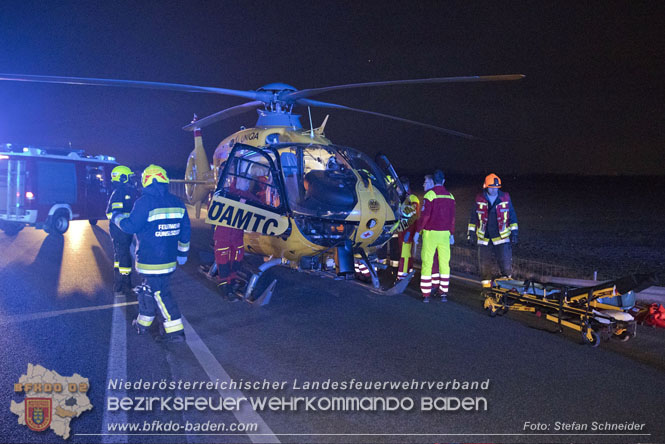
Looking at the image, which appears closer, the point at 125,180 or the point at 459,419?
the point at 459,419

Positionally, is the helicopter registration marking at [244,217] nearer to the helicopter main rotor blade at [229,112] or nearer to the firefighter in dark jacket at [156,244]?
the firefighter in dark jacket at [156,244]

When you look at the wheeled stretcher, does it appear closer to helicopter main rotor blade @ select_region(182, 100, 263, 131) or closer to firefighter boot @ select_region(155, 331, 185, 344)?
firefighter boot @ select_region(155, 331, 185, 344)

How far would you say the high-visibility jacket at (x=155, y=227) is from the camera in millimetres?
4480

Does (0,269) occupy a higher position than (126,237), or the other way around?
(126,237)

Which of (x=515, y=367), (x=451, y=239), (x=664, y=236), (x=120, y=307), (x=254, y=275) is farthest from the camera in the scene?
(x=664, y=236)

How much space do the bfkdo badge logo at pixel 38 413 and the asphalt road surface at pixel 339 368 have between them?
86 mm

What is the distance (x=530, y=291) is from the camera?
5.50 m

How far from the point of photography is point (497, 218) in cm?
683

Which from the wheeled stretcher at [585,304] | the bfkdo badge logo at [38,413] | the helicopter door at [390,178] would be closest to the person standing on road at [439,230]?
the helicopter door at [390,178]

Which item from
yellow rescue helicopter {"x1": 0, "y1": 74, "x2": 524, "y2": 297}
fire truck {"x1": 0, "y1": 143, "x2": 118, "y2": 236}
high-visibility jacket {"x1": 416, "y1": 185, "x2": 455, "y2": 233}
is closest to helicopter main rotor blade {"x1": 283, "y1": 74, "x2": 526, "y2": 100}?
yellow rescue helicopter {"x1": 0, "y1": 74, "x2": 524, "y2": 297}

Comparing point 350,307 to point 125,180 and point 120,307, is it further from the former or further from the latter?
point 125,180

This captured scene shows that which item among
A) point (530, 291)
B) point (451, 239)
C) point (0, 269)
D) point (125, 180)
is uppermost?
point (125, 180)

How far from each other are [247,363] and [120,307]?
2.82 m

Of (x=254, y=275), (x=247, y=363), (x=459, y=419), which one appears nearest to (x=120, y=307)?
(x=254, y=275)
